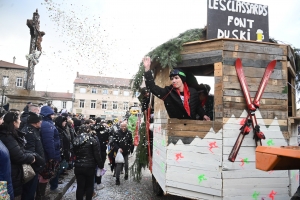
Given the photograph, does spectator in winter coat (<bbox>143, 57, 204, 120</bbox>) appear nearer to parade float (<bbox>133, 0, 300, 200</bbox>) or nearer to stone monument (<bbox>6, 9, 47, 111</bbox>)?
parade float (<bbox>133, 0, 300, 200</bbox>)

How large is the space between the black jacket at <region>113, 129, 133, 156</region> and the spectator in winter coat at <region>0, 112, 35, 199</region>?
447 cm

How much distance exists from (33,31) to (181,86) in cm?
734

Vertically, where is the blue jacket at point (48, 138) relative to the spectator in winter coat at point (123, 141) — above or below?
above

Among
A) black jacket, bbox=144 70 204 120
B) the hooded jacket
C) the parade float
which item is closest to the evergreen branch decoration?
the parade float

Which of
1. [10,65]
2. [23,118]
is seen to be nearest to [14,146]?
[23,118]

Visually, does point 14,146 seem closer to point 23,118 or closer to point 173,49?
point 23,118

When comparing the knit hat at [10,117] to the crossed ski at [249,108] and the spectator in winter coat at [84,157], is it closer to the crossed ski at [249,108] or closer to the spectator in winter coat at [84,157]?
the spectator in winter coat at [84,157]

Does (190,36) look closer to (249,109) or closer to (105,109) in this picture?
(249,109)

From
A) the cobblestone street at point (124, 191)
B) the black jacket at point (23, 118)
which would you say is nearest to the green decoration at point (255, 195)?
the cobblestone street at point (124, 191)

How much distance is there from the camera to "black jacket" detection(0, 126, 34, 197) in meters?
3.17

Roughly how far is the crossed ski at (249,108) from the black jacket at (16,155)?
3.11 m

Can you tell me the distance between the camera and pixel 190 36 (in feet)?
14.2

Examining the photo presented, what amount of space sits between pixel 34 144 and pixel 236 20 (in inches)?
172

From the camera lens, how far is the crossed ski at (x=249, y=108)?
361 centimetres
